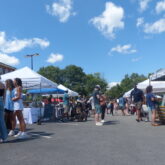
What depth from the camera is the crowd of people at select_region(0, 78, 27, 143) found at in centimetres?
722

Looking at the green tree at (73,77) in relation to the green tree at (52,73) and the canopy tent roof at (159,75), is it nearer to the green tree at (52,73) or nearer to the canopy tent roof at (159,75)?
the green tree at (52,73)

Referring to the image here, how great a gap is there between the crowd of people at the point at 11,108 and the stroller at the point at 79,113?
635 cm

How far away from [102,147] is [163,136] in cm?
239

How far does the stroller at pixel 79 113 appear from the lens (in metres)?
14.7

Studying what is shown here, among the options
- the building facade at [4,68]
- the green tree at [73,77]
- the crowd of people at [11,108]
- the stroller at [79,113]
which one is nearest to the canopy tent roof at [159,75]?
the stroller at [79,113]

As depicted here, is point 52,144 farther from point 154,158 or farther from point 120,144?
point 154,158

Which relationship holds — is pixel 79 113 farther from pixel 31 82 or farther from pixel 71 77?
pixel 71 77

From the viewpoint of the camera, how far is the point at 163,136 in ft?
25.6

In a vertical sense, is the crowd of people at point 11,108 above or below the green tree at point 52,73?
below

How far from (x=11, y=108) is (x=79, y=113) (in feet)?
22.2

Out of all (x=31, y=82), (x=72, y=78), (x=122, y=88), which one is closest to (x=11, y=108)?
(x=31, y=82)

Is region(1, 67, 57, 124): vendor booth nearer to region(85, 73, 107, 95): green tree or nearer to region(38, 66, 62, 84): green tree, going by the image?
region(85, 73, 107, 95): green tree

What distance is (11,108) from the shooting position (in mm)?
8422

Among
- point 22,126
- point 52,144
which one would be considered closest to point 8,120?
point 22,126
